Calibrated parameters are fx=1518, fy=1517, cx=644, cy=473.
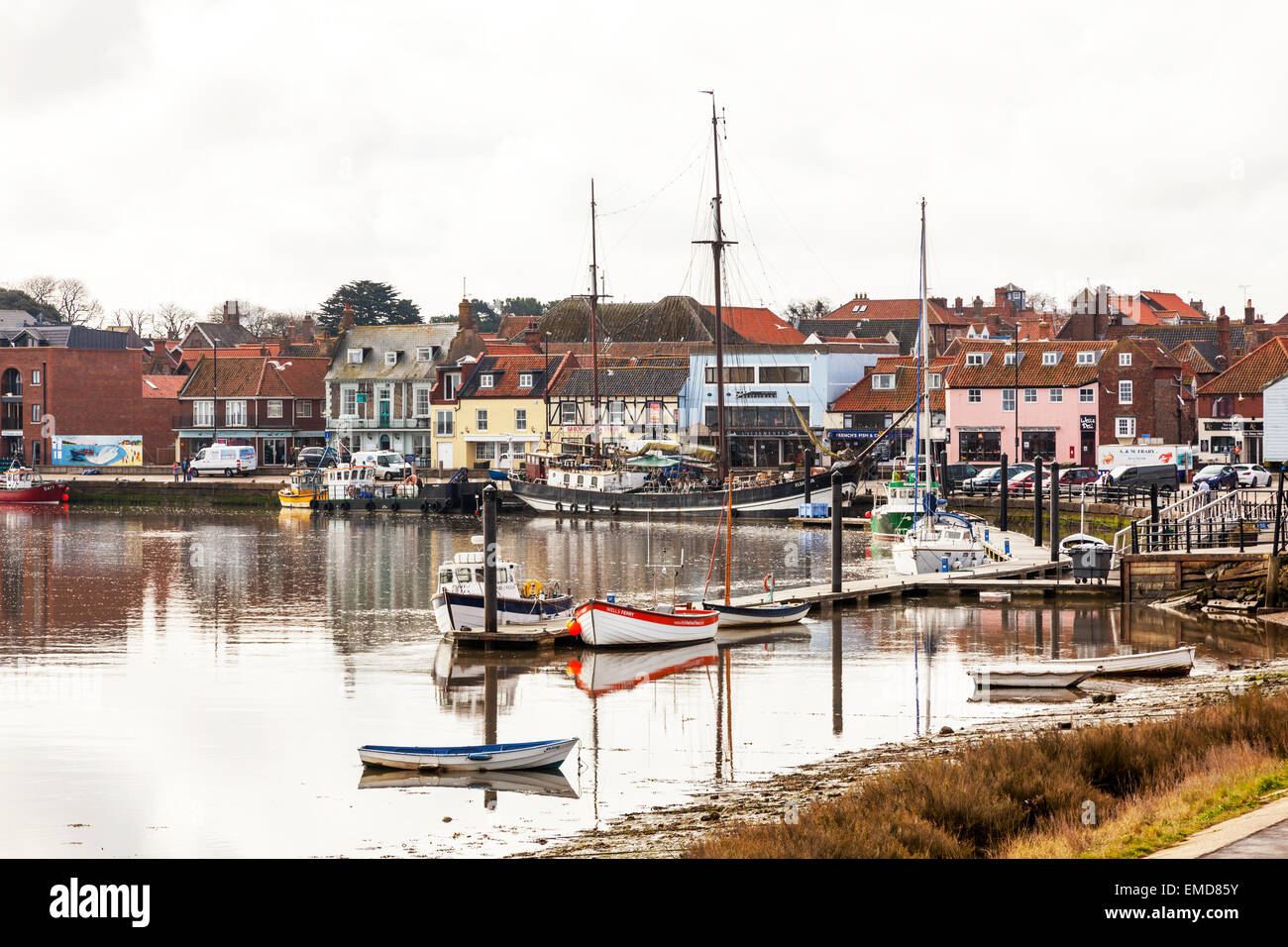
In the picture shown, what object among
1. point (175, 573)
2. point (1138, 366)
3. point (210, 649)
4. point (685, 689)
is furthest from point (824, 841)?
point (1138, 366)

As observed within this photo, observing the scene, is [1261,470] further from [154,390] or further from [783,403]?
[154,390]

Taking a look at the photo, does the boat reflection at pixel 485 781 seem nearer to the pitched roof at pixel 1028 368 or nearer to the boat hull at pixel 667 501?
the boat hull at pixel 667 501

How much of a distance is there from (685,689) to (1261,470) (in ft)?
164


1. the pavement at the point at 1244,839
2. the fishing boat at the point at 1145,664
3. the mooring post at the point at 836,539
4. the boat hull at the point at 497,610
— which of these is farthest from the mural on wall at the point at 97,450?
the pavement at the point at 1244,839

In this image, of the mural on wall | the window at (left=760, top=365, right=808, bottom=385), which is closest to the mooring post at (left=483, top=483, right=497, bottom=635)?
the window at (left=760, top=365, right=808, bottom=385)

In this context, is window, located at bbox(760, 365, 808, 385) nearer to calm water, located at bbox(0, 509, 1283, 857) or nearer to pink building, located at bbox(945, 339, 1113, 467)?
pink building, located at bbox(945, 339, 1113, 467)

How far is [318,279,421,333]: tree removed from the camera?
499ft

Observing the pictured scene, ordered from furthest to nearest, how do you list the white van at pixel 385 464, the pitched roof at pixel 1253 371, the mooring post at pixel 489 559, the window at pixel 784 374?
the white van at pixel 385 464, the window at pixel 784 374, the pitched roof at pixel 1253 371, the mooring post at pixel 489 559

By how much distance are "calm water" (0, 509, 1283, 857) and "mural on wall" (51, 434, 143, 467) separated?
62808mm

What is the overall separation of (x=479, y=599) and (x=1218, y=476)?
1791 inches

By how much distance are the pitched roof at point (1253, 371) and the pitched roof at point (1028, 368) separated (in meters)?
6.70

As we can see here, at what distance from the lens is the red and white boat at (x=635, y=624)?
118 feet

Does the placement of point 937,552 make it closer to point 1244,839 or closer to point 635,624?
point 635,624

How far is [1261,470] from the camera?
238ft
